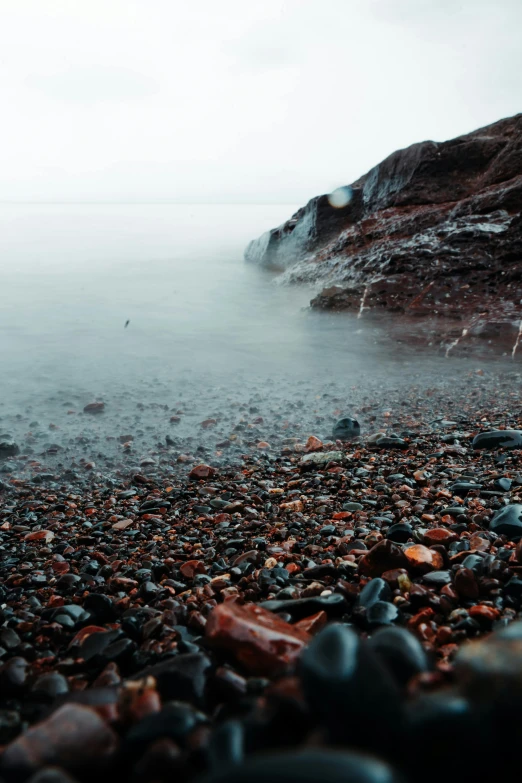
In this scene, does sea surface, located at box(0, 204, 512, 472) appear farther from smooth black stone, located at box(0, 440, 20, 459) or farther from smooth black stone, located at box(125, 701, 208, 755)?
smooth black stone, located at box(125, 701, 208, 755)

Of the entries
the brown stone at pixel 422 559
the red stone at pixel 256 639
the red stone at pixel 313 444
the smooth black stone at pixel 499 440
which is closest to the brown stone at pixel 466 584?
the brown stone at pixel 422 559

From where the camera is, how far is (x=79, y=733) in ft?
3.17

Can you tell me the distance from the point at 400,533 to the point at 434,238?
1123 centimetres

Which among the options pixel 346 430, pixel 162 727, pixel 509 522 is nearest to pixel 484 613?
pixel 509 522

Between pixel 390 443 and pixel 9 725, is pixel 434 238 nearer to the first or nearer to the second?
pixel 390 443

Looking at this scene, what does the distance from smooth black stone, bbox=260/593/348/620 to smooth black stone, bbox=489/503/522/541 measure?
970 millimetres

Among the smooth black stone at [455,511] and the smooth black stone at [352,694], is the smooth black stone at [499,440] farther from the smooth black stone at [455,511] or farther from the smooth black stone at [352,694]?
the smooth black stone at [352,694]

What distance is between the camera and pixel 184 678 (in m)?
1.26

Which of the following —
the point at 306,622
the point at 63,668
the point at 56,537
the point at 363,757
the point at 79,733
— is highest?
the point at 363,757

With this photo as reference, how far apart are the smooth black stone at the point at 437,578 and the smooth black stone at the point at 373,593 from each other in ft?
0.55

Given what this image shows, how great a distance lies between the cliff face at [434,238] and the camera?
1071cm

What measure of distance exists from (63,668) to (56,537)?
5.25 ft

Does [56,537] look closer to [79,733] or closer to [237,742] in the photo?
[79,733]

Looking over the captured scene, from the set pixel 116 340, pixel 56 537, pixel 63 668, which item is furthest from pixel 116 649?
pixel 116 340
